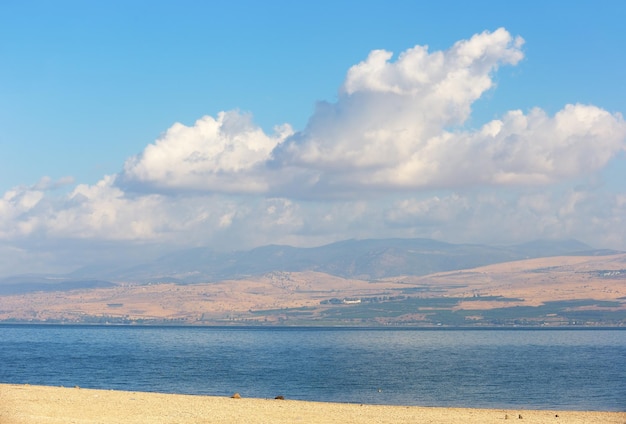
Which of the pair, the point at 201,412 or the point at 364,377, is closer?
the point at 201,412

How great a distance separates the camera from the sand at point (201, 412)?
213 feet

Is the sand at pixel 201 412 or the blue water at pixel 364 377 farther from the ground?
the sand at pixel 201 412

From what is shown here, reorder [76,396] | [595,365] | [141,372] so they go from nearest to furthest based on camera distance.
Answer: [76,396]
[141,372]
[595,365]

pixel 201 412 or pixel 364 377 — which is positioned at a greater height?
pixel 201 412

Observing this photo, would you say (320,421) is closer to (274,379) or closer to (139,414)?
(139,414)

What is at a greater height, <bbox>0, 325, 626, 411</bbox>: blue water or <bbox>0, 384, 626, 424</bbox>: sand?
<bbox>0, 384, 626, 424</bbox>: sand

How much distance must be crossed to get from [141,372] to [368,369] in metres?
41.0

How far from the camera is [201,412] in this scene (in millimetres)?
69688

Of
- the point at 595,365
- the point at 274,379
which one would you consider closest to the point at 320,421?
the point at 274,379

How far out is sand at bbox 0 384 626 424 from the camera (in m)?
64.8

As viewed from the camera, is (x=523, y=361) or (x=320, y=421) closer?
(x=320, y=421)

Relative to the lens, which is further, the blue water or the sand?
the blue water

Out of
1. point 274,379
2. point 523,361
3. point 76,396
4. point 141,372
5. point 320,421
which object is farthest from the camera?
point 523,361

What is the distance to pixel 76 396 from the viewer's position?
267 ft
